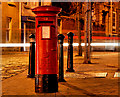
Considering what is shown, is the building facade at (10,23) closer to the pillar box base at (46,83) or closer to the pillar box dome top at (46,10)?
the pillar box base at (46,83)

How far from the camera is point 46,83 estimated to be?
650 cm

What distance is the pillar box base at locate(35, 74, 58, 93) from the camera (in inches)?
255

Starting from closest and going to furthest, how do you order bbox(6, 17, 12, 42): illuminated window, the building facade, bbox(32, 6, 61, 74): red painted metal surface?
bbox(32, 6, 61, 74): red painted metal surface
the building facade
bbox(6, 17, 12, 42): illuminated window

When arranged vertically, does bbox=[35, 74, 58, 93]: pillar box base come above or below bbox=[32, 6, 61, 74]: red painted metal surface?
below

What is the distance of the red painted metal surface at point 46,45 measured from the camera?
21.0ft

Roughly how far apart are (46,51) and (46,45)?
0.12m

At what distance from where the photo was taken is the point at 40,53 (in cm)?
648

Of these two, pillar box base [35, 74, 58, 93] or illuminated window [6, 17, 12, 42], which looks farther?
illuminated window [6, 17, 12, 42]

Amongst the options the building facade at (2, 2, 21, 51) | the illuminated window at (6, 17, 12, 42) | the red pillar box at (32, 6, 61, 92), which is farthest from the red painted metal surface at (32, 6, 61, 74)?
the illuminated window at (6, 17, 12, 42)

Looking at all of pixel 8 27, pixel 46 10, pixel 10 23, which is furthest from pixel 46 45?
pixel 10 23

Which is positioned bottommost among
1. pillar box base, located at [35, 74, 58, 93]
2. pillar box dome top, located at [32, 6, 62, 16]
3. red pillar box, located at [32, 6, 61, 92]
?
pillar box base, located at [35, 74, 58, 93]

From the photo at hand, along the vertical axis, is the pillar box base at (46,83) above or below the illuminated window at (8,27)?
below

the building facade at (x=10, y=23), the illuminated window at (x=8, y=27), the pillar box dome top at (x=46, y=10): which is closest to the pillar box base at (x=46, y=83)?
the pillar box dome top at (x=46, y=10)

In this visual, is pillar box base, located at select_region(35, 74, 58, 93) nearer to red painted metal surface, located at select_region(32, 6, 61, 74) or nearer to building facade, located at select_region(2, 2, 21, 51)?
red painted metal surface, located at select_region(32, 6, 61, 74)
